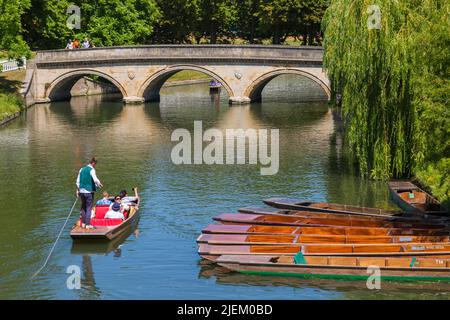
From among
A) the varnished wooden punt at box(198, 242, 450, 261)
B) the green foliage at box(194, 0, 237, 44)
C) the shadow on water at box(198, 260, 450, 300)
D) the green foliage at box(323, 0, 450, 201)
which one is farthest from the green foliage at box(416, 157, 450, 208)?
the green foliage at box(194, 0, 237, 44)

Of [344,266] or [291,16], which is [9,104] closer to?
[291,16]

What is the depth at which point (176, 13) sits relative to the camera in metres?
88.0

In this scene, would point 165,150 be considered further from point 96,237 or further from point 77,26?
point 77,26

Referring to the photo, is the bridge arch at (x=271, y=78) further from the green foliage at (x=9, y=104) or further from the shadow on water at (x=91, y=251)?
the shadow on water at (x=91, y=251)

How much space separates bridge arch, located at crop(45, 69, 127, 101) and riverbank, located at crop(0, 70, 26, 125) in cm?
258

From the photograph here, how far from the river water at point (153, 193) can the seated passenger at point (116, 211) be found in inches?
33.0

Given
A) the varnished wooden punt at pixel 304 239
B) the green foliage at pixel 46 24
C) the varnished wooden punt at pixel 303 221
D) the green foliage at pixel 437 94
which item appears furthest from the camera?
the green foliage at pixel 46 24

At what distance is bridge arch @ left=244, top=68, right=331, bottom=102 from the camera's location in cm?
6059

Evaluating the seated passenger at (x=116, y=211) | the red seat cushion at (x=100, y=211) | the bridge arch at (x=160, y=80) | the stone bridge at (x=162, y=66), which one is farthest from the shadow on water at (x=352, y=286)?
the bridge arch at (x=160, y=80)

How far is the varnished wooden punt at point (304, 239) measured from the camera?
22.5 metres
